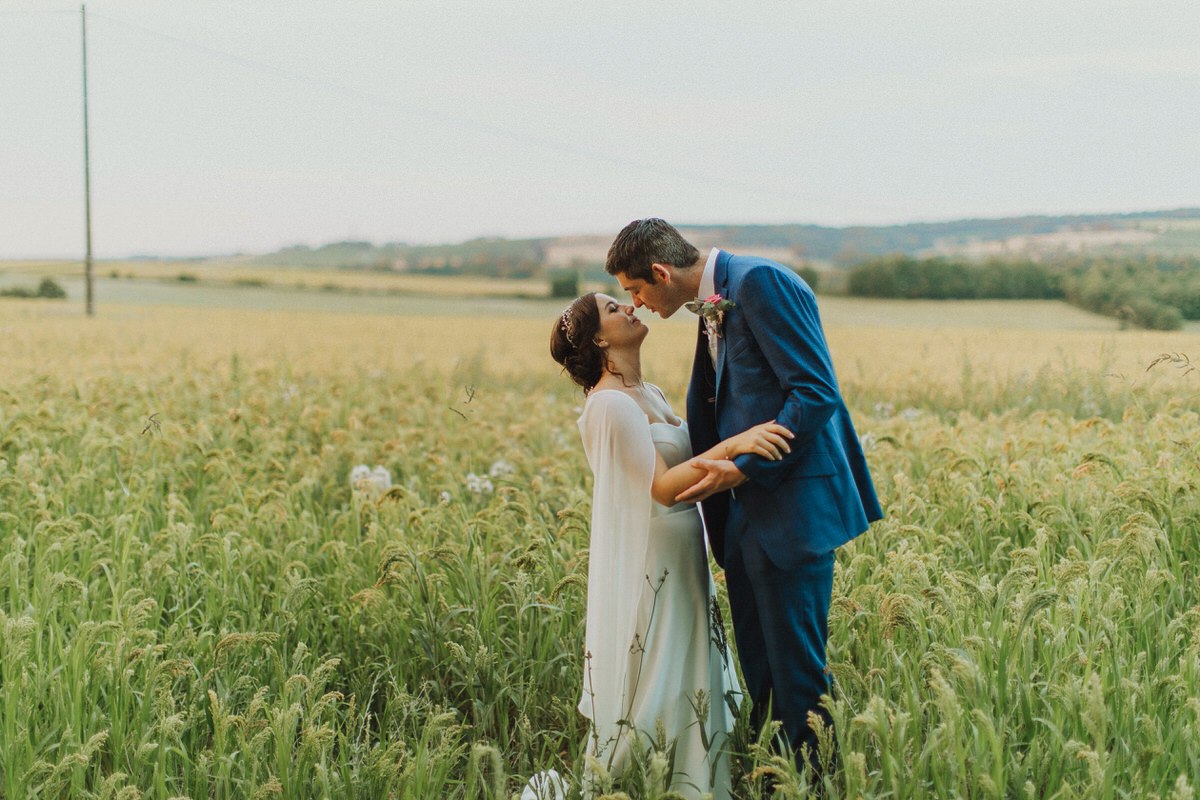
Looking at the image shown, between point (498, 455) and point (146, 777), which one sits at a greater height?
point (498, 455)

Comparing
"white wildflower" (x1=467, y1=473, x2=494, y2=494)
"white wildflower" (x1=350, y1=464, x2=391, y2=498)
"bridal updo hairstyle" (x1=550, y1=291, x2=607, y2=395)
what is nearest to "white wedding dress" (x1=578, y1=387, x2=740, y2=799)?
"bridal updo hairstyle" (x1=550, y1=291, x2=607, y2=395)

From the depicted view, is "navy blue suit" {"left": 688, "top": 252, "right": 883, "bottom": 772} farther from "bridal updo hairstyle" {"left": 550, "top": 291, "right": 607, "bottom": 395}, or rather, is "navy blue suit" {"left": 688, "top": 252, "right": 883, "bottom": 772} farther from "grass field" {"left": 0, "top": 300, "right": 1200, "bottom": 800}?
"bridal updo hairstyle" {"left": 550, "top": 291, "right": 607, "bottom": 395}

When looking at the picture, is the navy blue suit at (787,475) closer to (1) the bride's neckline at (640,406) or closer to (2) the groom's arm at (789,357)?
(2) the groom's arm at (789,357)

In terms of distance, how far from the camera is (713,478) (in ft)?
9.15

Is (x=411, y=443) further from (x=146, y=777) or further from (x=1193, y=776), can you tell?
(x=1193, y=776)

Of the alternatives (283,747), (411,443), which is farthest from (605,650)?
(411,443)

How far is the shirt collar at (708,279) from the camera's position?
300cm

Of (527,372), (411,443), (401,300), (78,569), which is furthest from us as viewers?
(401,300)

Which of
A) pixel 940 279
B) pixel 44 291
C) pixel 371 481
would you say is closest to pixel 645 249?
pixel 371 481

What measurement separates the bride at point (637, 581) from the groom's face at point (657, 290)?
113mm

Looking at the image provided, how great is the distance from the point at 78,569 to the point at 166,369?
298 inches

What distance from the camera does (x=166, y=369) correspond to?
11.5m

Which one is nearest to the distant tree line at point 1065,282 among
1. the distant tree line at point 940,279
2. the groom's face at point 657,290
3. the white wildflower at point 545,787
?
the distant tree line at point 940,279

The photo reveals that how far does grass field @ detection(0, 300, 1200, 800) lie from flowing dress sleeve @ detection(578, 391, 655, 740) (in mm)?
308
